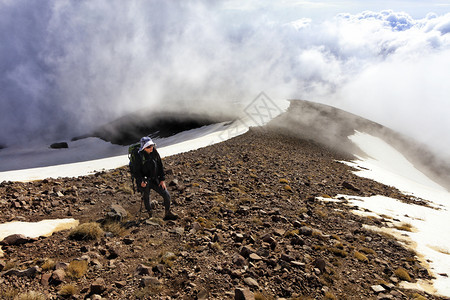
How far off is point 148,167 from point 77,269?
406cm

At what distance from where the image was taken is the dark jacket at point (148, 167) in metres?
8.99

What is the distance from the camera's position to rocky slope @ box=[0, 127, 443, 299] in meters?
5.32

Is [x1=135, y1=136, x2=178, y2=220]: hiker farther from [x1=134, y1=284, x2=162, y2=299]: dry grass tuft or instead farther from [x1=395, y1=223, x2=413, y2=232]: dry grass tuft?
[x1=395, y1=223, x2=413, y2=232]: dry grass tuft

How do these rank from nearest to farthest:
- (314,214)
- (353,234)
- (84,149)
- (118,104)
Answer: (353,234), (314,214), (84,149), (118,104)

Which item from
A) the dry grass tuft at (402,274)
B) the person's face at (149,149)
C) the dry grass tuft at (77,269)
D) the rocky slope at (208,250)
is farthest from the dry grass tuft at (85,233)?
the dry grass tuft at (402,274)

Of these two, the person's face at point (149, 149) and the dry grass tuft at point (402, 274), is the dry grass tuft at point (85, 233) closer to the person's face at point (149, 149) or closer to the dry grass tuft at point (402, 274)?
the person's face at point (149, 149)

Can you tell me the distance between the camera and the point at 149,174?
30.0 ft

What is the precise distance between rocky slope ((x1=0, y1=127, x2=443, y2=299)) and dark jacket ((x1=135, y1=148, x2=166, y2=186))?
1.36 metres

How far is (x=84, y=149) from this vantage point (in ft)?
176

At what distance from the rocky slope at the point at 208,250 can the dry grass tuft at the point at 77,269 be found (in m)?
0.03

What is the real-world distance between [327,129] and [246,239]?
40.6 meters

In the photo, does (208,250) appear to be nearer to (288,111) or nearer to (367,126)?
(288,111)

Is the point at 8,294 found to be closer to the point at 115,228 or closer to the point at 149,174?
the point at 115,228

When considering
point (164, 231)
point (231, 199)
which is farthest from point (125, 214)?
point (231, 199)
